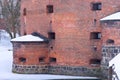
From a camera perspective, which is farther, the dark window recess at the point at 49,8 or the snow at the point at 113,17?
the dark window recess at the point at 49,8

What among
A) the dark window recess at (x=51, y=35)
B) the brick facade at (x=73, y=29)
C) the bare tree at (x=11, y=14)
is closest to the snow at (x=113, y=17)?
the brick facade at (x=73, y=29)

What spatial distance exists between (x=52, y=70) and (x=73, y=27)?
2.15 m

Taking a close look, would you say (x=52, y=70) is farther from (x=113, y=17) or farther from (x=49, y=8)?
(x=113, y=17)

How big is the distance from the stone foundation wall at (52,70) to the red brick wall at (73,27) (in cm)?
Result: 23

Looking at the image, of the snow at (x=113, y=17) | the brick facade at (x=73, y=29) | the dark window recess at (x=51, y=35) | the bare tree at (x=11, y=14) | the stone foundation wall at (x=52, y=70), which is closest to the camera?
the snow at (x=113, y=17)

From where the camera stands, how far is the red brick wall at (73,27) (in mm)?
16219

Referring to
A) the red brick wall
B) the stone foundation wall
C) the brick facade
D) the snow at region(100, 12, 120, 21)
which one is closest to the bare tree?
the brick facade

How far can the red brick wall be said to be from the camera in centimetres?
1622

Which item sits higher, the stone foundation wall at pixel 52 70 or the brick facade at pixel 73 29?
the brick facade at pixel 73 29

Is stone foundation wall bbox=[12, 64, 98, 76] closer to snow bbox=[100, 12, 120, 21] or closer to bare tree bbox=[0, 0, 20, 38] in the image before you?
snow bbox=[100, 12, 120, 21]

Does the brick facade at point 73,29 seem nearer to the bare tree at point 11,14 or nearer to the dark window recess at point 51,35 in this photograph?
the dark window recess at point 51,35

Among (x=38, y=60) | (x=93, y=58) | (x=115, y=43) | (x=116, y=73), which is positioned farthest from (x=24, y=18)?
(x=116, y=73)

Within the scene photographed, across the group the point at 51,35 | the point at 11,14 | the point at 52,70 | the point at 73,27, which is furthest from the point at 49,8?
the point at 11,14

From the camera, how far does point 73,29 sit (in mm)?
16672
